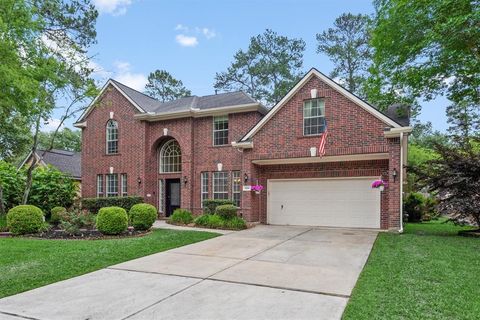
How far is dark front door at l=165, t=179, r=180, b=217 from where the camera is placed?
18.3 meters

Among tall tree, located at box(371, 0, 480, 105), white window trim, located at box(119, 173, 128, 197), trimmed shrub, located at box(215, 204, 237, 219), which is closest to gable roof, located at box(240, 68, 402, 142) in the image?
Answer: tall tree, located at box(371, 0, 480, 105)

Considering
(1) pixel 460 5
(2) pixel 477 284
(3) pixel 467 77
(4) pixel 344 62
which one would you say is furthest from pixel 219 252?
(4) pixel 344 62

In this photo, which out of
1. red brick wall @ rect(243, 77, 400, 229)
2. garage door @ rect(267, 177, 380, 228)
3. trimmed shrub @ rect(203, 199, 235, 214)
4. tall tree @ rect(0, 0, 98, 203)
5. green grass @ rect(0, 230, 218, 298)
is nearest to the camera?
green grass @ rect(0, 230, 218, 298)

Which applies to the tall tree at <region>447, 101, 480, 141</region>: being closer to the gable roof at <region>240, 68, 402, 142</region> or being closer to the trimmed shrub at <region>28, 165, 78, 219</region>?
the gable roof at <region>240, 68, 402, 142</region>

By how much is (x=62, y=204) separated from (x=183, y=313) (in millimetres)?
15648

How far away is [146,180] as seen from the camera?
18.1 meters

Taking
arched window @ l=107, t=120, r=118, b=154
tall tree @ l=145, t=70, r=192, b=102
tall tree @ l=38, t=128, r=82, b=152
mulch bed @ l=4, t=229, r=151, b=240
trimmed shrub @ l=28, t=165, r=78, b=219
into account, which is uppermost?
tall tree @ l=145, t=70, r=192, b=102

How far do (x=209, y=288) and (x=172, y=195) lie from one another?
13.5m

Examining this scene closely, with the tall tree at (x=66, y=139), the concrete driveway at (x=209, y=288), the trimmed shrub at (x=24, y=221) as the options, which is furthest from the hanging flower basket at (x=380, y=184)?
the tall tree at (x=66, y=139)

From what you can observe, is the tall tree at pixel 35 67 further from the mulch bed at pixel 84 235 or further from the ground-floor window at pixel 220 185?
the ground-floor window at pixel 220 185

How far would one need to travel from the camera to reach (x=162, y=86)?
36.6 metres

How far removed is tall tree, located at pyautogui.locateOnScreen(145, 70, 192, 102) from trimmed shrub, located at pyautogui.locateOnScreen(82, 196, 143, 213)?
802 inches

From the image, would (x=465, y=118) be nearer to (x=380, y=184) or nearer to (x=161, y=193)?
(x=380, y=184)

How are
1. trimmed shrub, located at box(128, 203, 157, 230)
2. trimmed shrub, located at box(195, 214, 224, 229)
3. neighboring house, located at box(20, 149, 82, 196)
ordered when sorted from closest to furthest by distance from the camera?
trimmed shrub, located at box(128, 203, 157, 230) < trimmed shrub, located at box(195, 214, 224, 229) < neighboring house, located at box(20, 149, 82, 196)
